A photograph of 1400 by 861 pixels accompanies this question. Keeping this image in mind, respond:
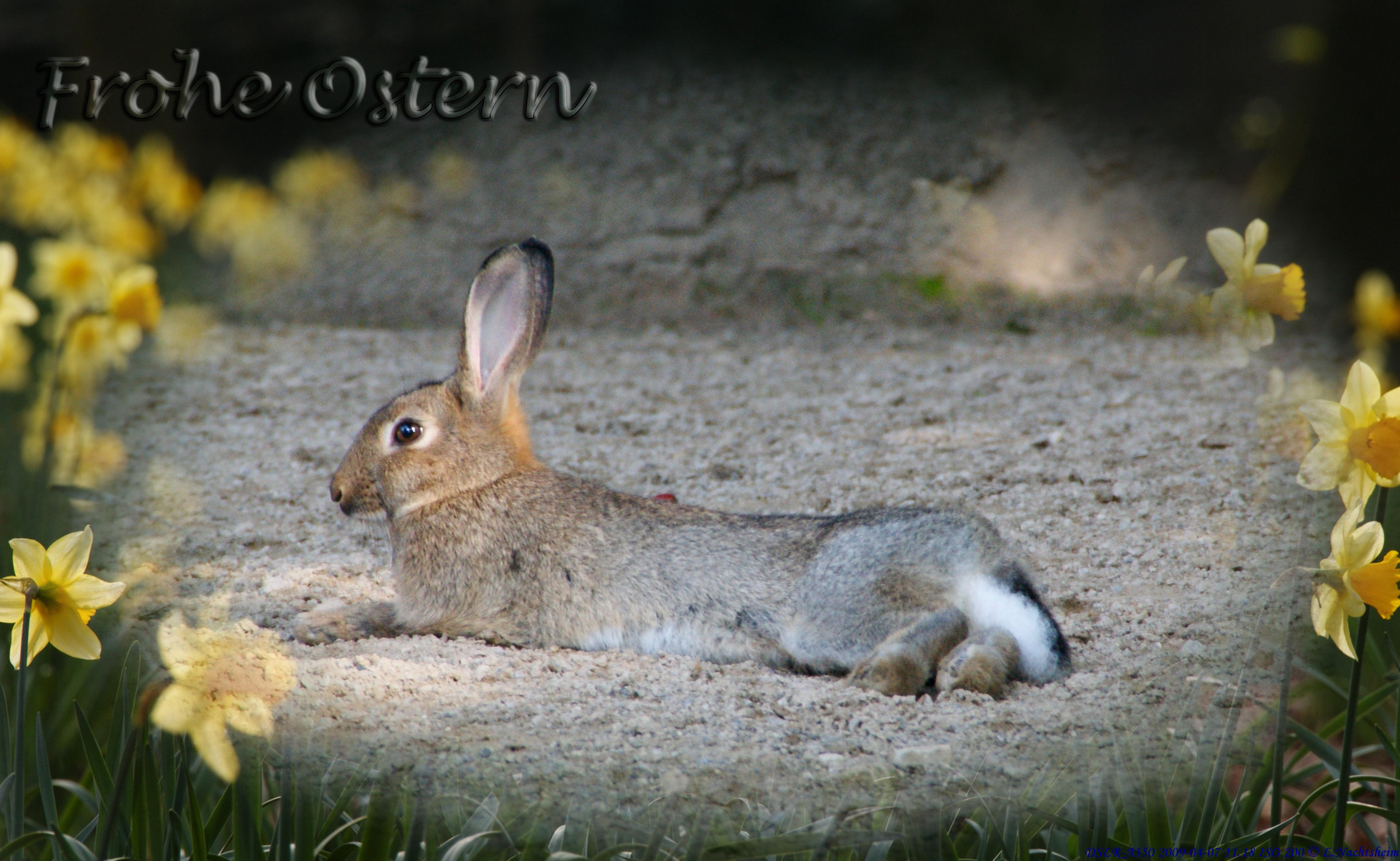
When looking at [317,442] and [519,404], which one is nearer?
[519,404]

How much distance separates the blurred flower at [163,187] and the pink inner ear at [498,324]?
2605 mm

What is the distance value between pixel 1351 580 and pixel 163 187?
454cm

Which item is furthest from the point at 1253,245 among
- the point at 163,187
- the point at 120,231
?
the point at 163,187

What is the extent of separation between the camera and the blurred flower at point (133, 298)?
8.26 ft

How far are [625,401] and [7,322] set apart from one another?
4.77 ft

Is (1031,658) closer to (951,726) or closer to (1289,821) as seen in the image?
(951,726)

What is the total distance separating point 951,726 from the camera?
5.36 ft

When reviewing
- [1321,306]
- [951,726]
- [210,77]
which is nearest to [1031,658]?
[951,726]

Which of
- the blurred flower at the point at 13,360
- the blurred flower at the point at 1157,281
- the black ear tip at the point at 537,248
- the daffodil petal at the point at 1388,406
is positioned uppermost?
the black ear tip at the point at 537,248

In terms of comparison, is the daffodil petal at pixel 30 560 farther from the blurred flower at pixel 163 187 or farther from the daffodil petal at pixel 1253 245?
the blurred flower at pixel 163 187

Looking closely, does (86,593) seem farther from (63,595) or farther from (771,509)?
(771,509)

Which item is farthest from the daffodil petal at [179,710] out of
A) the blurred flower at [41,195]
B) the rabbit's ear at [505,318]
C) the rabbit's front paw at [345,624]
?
the blurred flower at [41,195]

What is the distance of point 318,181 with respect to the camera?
4.29m

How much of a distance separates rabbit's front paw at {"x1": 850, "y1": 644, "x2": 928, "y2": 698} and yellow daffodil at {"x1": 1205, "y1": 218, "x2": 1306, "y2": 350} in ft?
2.82
